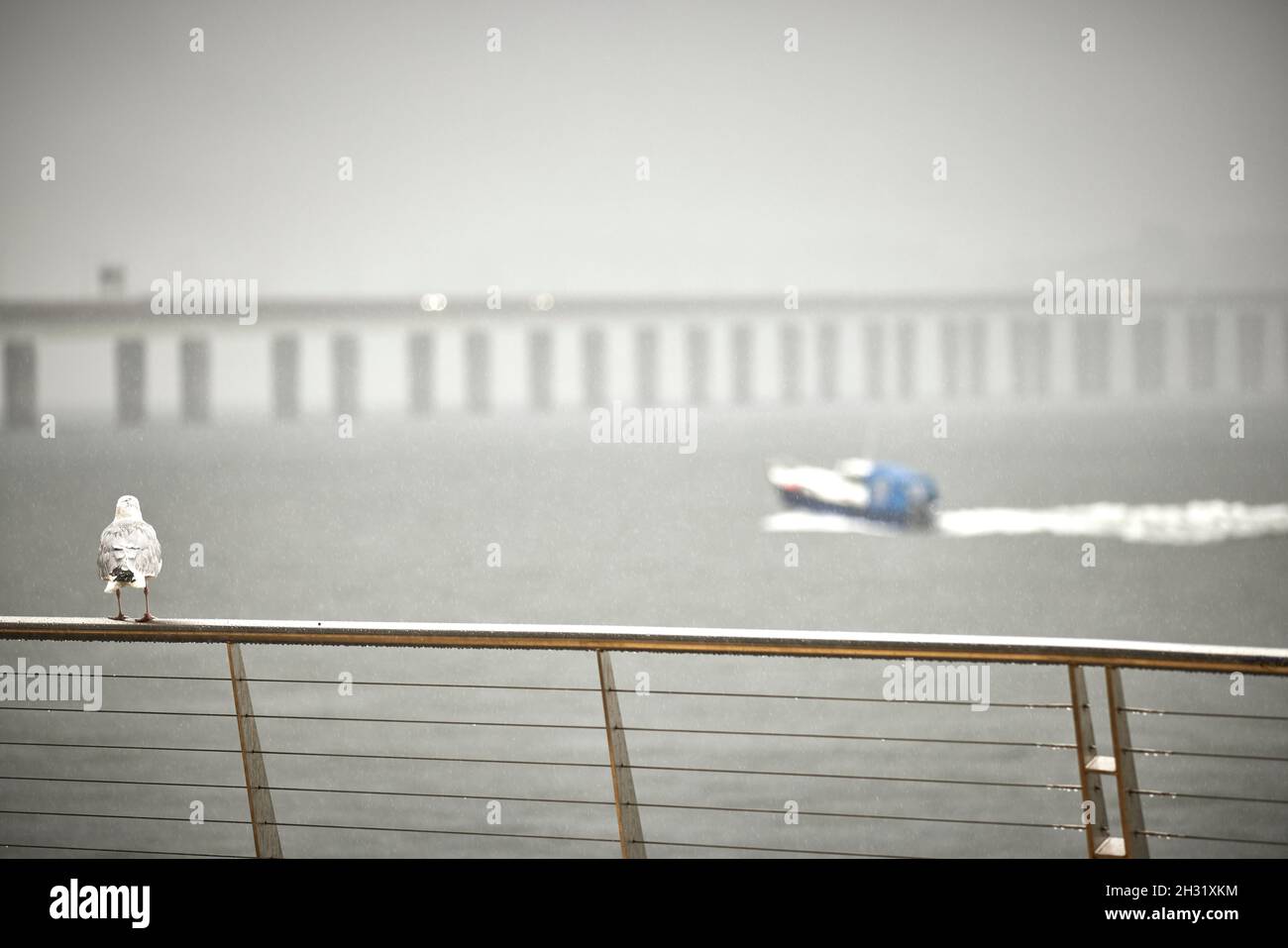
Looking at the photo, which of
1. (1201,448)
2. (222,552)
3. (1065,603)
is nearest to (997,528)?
(1065,603)

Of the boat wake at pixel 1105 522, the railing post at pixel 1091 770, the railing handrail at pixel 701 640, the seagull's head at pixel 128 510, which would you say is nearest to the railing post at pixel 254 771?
the railing handrail at pixel 701 640

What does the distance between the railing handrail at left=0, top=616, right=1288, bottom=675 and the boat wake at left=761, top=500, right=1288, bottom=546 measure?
54.6 m

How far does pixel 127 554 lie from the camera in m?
3.79

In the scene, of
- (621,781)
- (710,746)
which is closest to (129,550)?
(621,781)

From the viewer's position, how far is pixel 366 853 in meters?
16.5

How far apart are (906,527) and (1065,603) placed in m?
10.2

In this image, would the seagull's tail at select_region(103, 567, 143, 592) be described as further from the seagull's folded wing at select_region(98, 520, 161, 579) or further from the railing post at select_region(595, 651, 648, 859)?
the railing post at select_region(595, 651, 648, 859)

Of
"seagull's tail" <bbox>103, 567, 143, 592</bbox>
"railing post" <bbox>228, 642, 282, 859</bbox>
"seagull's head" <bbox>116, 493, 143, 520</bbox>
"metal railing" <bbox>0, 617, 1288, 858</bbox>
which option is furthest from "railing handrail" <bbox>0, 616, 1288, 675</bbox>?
"seagull's head" <bbox>116, 493, 143, 520</bbox>

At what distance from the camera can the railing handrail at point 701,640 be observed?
2.58 metres

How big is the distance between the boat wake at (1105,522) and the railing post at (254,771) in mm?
54355

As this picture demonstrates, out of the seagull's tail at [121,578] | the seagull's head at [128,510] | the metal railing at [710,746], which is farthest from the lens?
the seagull's head at [128,510]

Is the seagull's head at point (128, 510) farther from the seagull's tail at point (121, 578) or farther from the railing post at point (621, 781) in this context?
the railing post at point (621, 781)
